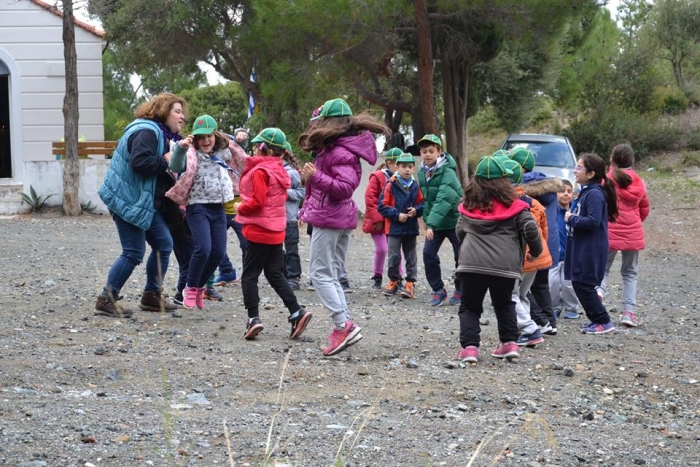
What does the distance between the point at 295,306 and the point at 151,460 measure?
309cm

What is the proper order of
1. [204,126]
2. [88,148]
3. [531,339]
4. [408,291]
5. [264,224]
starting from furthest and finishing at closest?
[88,148], [408,291], [204,126], [531,339], [264,224]

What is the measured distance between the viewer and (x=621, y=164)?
901 centimetres

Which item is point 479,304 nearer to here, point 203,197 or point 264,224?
point 264,224

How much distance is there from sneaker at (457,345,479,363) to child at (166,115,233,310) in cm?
252

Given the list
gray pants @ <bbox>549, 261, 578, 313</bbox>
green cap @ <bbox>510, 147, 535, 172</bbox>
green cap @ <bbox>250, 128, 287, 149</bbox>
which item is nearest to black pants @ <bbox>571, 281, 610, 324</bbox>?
gray pants @ <bbox>549, 261, 578, 313</bbox>

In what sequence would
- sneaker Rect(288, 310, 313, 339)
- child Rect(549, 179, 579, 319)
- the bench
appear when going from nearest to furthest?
sneaker Rect(288, 310, 313, 339), child Rect(549, 179, 579, 319), the bench

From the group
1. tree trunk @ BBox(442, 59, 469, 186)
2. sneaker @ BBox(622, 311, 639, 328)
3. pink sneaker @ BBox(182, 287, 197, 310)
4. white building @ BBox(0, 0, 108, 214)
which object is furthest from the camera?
tree trunk @ BBox(442, 59, 469, 186)

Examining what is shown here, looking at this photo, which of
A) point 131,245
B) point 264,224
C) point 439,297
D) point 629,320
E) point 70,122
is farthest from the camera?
point 70,122

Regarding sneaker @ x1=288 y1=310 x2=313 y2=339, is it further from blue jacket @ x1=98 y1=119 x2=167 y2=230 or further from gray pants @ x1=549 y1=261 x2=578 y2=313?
gray pants @ x1=549 y1=261 x2=578 y2=313

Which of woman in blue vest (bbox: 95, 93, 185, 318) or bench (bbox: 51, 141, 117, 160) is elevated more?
woman in blue vest (bbox: 95, 93, 185, 318)

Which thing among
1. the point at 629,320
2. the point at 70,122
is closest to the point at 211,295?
the point at 629,320

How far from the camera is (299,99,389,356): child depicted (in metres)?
6.70

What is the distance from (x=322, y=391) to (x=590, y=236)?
3.31m

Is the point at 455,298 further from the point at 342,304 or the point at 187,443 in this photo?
the point at 187,443
